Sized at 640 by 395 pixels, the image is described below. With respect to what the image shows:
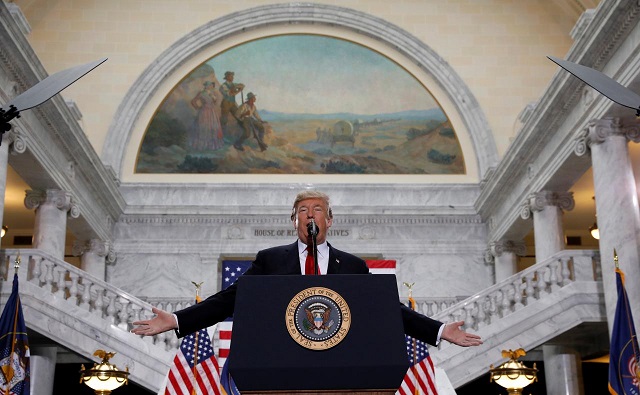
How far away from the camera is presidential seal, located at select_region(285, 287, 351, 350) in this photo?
130 inches

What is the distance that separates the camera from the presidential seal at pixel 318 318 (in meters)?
3.29

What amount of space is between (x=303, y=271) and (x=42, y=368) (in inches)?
480

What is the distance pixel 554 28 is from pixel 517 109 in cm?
242

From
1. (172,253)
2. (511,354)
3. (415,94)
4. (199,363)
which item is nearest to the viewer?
(199,363)

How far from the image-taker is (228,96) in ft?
73.0

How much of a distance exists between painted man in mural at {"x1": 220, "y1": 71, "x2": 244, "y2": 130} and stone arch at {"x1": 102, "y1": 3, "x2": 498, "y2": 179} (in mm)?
1039

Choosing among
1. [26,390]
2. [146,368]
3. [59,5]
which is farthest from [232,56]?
[26,390]

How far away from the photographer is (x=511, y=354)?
11.8 meters

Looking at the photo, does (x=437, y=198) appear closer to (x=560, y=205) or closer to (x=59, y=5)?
(x=560, y=205)

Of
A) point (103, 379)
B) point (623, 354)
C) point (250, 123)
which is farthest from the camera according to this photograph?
point (250, 123)

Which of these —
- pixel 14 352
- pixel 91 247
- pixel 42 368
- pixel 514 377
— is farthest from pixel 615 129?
pixel 91 247

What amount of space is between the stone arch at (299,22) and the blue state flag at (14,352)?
9.52 meters

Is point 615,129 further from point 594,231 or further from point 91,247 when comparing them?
point 91,247

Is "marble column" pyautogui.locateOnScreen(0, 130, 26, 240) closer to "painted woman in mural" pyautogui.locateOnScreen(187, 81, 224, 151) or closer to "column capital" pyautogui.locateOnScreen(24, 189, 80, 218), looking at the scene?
"column capital" pyautogui.locateOnScreen(24, 189, 80, 218)
